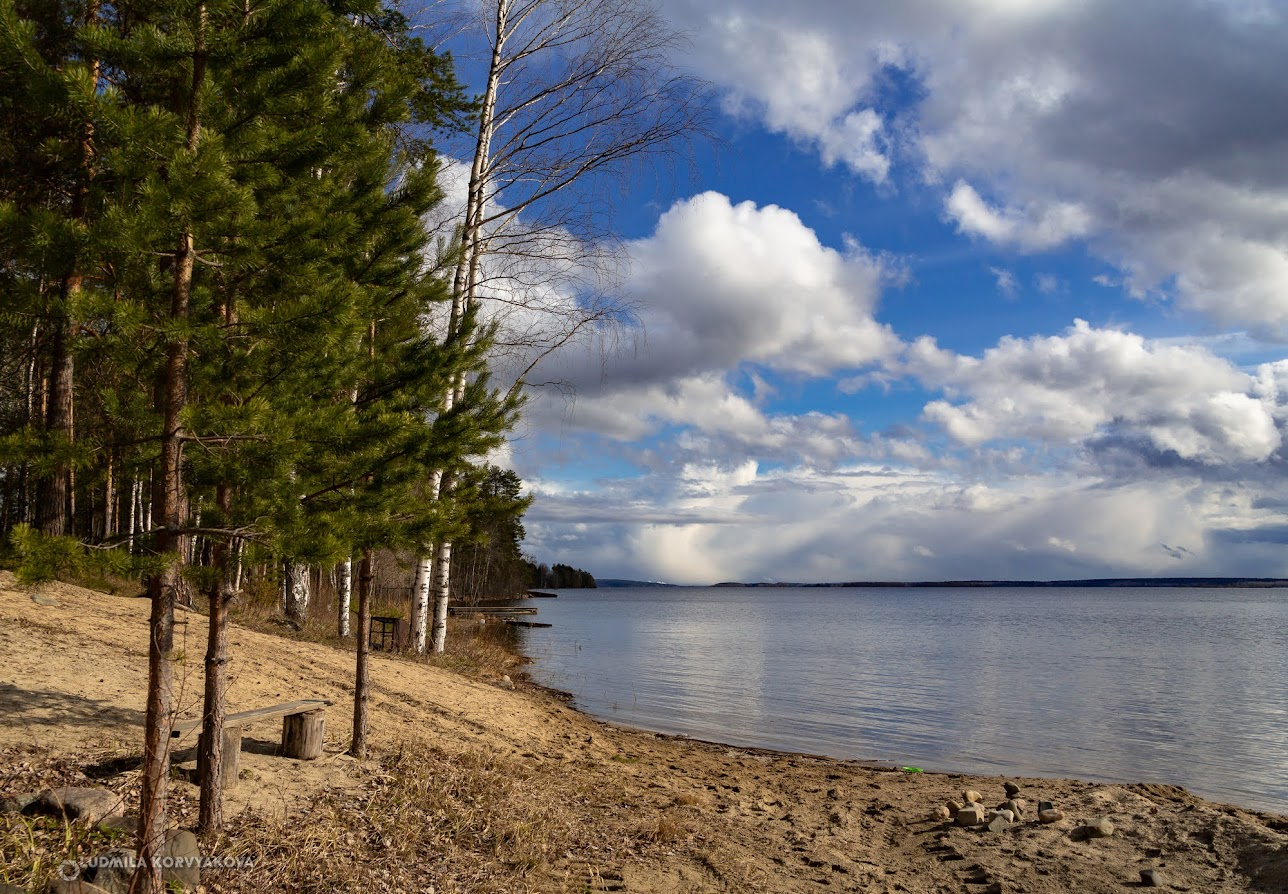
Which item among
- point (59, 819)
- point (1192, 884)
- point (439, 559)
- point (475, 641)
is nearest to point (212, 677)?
point (59, 819)

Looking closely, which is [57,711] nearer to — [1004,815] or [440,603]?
[1004,815]

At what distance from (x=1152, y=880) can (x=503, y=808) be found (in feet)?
20.3

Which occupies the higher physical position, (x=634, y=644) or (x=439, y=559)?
(x=439, y=559)

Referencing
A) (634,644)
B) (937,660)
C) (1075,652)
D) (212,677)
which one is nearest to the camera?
(212,677)

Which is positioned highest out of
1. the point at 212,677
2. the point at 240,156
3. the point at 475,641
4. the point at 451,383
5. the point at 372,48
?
the point at 372,48

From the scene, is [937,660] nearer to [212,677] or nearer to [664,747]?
[664,747]

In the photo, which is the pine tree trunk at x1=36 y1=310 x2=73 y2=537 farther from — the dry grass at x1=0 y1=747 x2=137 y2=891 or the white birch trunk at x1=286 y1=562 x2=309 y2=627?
the dry grass at x1=0 y1=747 x2=137 y2=891

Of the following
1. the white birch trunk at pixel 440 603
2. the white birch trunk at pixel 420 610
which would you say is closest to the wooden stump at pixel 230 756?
the white birch trunk at pixel 420 610

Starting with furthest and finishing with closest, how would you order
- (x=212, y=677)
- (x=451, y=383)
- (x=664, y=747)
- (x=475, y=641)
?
(x=475, y=641) < (x=664, y=747) < (x=451, y=383) < (x=212, y=677)

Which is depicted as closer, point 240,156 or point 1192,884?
point 240,156

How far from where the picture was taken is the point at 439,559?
1778cm

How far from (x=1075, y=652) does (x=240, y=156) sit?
4208 cm

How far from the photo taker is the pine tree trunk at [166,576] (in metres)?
4.57

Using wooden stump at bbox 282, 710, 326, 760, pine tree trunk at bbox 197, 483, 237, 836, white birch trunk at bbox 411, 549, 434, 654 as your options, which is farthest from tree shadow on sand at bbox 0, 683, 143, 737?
white birch trunk at bbox 411, 549, 434, 654
